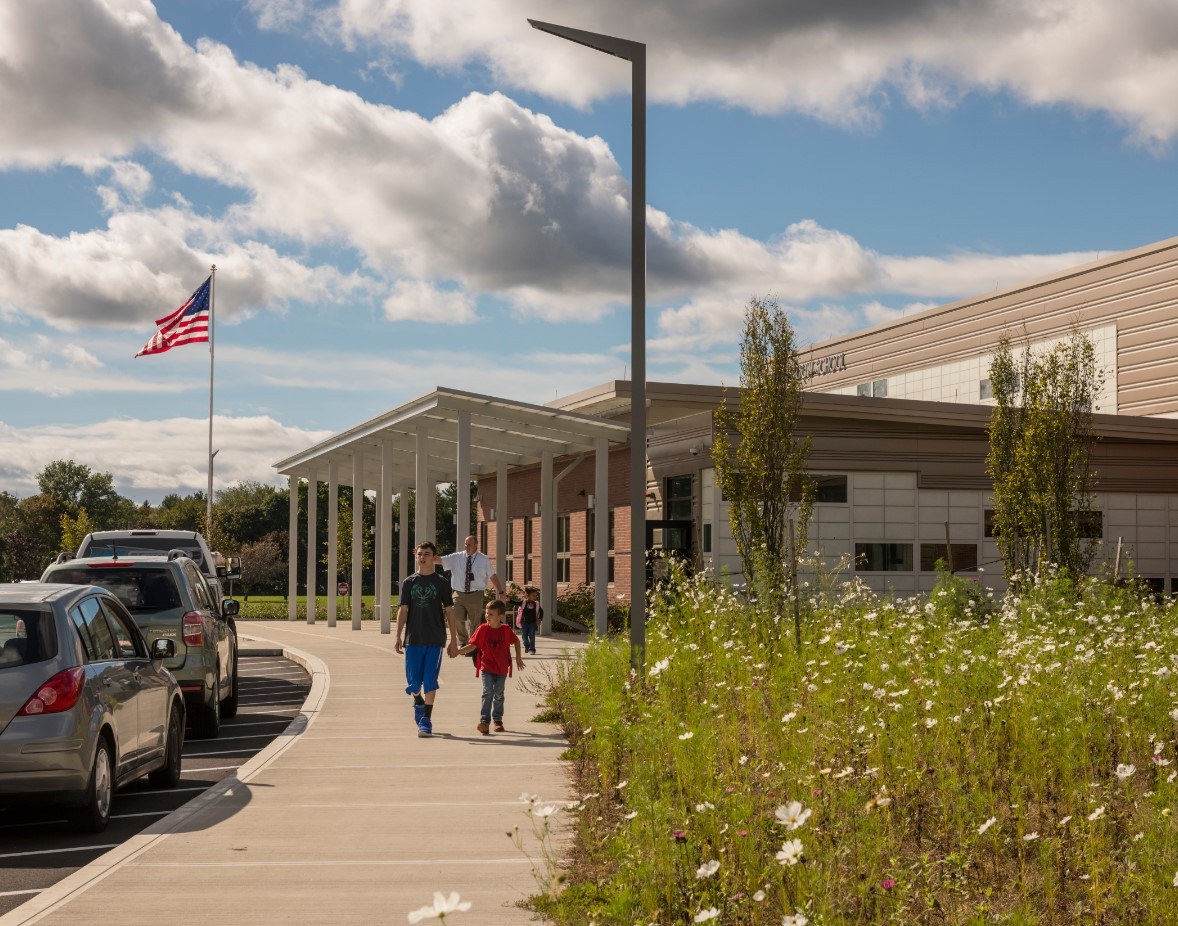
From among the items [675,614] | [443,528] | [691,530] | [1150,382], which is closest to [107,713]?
[675,614]

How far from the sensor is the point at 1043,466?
28.0 metres

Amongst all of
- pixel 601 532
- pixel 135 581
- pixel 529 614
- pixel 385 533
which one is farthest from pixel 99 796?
pixel 385 533

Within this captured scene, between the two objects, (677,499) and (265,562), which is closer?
(677,499)

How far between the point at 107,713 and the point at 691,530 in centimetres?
2171

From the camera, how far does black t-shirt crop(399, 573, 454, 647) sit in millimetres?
13922

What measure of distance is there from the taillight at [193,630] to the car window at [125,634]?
3206mm

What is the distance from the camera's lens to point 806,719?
10.4 metres

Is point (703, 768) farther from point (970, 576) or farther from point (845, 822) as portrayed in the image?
point (970, 576)

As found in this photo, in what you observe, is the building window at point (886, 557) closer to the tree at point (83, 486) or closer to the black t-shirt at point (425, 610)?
the black t-shirt at point (425, 610)

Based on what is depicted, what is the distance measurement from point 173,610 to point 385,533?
17691 millimetres

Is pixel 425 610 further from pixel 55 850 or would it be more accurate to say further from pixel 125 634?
pixel 55 850

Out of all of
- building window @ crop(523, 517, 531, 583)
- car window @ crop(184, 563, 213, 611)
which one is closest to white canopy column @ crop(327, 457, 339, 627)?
building window @ crop(523, 517, 531, 583)

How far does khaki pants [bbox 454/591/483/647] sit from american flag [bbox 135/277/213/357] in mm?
25480

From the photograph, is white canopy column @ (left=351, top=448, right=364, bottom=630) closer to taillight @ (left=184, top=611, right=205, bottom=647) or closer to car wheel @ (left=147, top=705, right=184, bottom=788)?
taillight @ (left=184, top=611, right=205, bottom=647)
